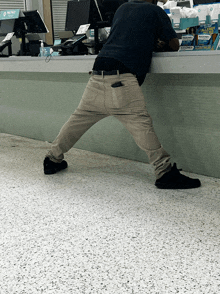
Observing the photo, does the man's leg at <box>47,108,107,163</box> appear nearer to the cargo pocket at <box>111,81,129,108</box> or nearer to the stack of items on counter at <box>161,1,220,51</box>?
the cargo pocket at <box>111,81,129,108</box>

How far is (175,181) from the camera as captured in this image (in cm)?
249

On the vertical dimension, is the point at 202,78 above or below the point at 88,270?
above

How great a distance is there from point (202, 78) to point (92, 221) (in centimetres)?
123

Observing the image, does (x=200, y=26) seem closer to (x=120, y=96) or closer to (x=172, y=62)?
(x=172, y=62)

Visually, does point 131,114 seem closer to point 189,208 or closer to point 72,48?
point 189,208

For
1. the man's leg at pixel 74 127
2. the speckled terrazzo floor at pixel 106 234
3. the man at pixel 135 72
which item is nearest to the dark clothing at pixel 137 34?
the man at pixel 135 72

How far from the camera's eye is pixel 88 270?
1.54 metres

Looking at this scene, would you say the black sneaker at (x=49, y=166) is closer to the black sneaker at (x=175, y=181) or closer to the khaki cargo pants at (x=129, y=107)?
the khaki cargo pants at (x=129, y=107)

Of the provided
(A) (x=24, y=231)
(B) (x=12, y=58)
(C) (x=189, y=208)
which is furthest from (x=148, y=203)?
(B) (x=12, y=58)

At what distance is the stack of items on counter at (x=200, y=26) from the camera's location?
2.50 metres

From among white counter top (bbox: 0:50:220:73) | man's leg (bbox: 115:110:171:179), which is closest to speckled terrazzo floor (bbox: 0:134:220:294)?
man's leg (bbox: 115:110:171:179)

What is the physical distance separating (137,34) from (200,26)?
477 millimetres

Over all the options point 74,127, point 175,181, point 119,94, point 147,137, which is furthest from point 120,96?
point 175,181

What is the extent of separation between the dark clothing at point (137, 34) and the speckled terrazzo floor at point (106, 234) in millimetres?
813
